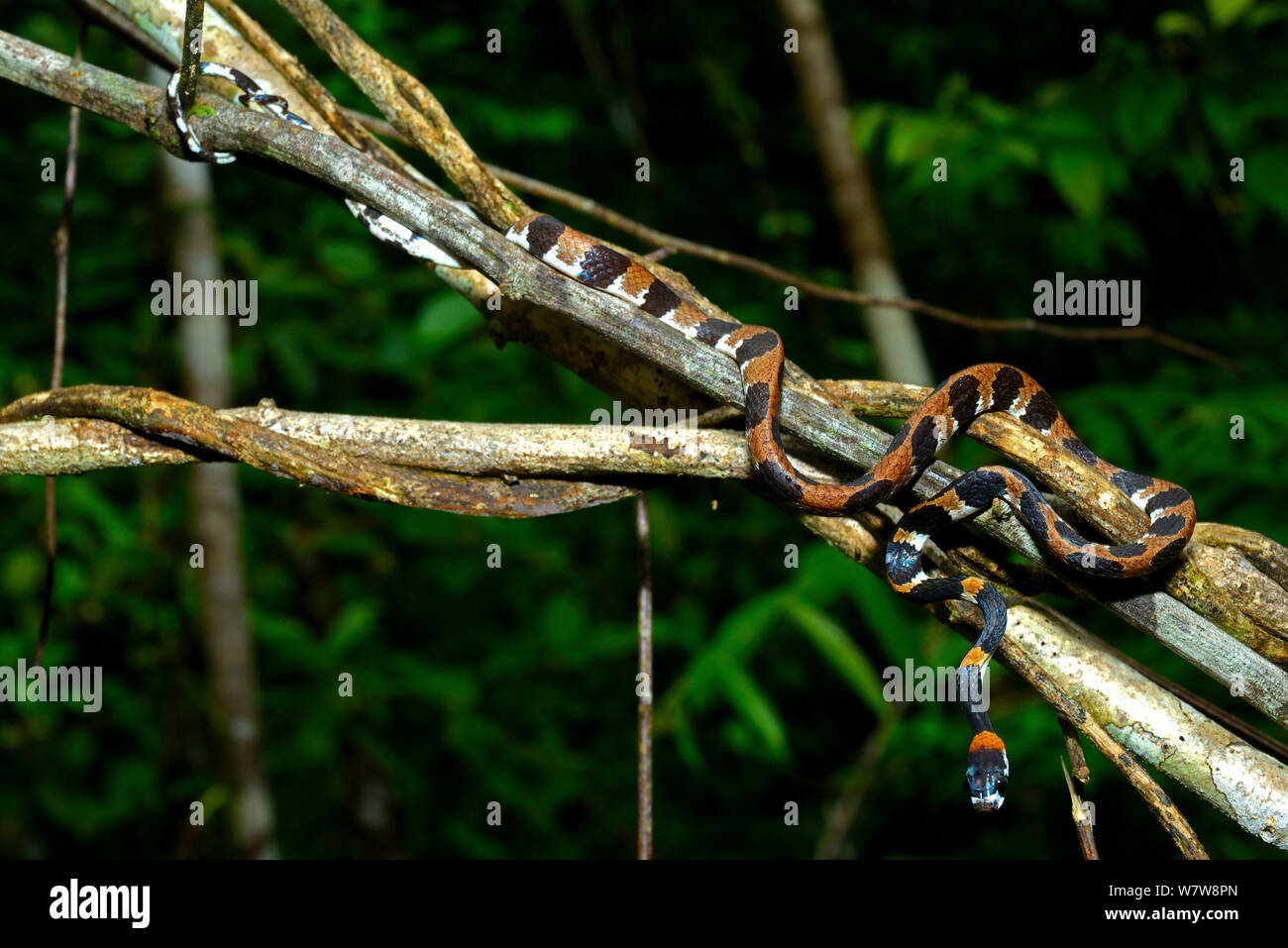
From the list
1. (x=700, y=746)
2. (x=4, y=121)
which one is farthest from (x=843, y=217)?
(x=4, y=121)

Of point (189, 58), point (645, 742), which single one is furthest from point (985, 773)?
point (189, 58)

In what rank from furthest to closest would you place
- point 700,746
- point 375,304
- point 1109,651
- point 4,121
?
point 700,746
point 375,304
point 4,121
point 1109,651

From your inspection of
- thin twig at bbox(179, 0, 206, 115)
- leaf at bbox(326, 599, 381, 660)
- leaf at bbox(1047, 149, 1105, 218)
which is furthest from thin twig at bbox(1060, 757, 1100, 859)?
leaf at bbox(326, 599, 381, 660)

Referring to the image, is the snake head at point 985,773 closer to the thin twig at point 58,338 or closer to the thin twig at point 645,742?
the thin twig at point 645,742

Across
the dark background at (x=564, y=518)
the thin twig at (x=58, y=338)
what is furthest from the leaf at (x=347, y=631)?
the thin twig at (x=58, y=338)

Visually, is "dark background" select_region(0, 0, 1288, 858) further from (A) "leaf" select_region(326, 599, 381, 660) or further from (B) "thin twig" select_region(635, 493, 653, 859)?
(B) "thin twig" select_region(635, 493, 653, 859)

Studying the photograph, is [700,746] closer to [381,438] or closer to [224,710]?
[224,710]
